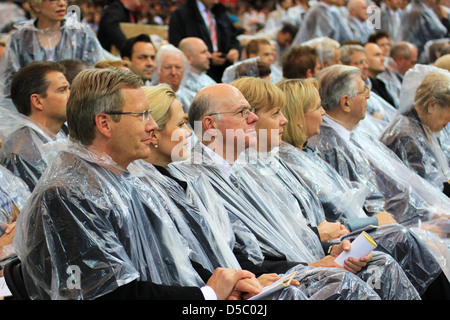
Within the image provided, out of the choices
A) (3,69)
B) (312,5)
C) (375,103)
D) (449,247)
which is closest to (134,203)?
(449,247)

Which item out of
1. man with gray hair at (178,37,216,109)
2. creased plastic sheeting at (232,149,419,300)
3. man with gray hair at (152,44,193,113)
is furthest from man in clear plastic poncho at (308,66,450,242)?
man with gray hair at (178,37,216,109)

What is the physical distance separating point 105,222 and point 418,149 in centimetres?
278

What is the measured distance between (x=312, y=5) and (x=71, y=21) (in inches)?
170

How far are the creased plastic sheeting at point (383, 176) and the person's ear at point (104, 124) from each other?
1.94 meters

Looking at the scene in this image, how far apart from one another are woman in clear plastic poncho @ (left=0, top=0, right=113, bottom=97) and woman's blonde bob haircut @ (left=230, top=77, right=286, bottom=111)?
2169mm

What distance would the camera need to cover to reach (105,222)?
2.16 meters

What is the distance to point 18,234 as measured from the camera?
85.7 inches

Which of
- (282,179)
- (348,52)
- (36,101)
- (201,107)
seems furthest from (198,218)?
(348,52)

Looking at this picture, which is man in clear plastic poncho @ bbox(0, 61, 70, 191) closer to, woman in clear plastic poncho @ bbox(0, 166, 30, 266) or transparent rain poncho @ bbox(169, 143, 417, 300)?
woman in clear plastic poncho @ bbox(0, 166, 30, 266)

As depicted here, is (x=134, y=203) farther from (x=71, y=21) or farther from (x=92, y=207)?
(x=71, y=21)

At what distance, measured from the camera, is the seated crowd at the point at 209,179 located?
2.16 meters

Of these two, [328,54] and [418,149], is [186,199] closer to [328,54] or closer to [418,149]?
[418,149]

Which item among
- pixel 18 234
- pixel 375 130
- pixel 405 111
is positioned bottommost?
pixel 375 130

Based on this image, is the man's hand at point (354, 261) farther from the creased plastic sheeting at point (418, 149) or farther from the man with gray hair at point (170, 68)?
the man with gray hair at point (170, 68)
